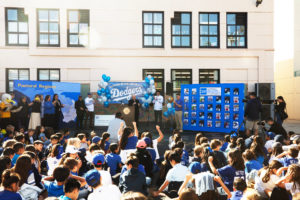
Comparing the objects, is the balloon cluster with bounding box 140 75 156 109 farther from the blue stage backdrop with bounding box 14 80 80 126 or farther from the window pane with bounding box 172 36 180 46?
the window pane with bounding box 172 36 180 46

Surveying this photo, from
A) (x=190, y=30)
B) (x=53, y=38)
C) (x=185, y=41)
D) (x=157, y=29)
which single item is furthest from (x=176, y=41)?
(x=53, y=38)

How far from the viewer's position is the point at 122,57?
19953 mm

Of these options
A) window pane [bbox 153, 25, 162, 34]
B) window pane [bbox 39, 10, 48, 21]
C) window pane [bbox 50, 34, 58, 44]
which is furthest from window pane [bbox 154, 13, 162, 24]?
window pane [bbox 39, 10, 48, 21]

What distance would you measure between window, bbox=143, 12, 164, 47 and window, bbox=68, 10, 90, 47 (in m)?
3.52

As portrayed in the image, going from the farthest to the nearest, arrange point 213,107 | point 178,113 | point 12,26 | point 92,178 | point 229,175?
point 12,26 → point 178,113 → point 213,107 → point 229,175 → point 92,178

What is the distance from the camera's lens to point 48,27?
19672 millimetres

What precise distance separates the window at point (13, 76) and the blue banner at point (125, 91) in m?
5.65

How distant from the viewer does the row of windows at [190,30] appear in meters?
20.4

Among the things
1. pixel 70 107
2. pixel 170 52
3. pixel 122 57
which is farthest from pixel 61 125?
pixel 170 52

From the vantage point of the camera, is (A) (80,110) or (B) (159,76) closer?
(A) (80,110)

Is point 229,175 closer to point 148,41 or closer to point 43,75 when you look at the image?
point 148,41

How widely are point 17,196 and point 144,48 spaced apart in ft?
53.7

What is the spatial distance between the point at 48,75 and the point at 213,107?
32.6 feet

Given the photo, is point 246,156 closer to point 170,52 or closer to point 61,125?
point 61,125
